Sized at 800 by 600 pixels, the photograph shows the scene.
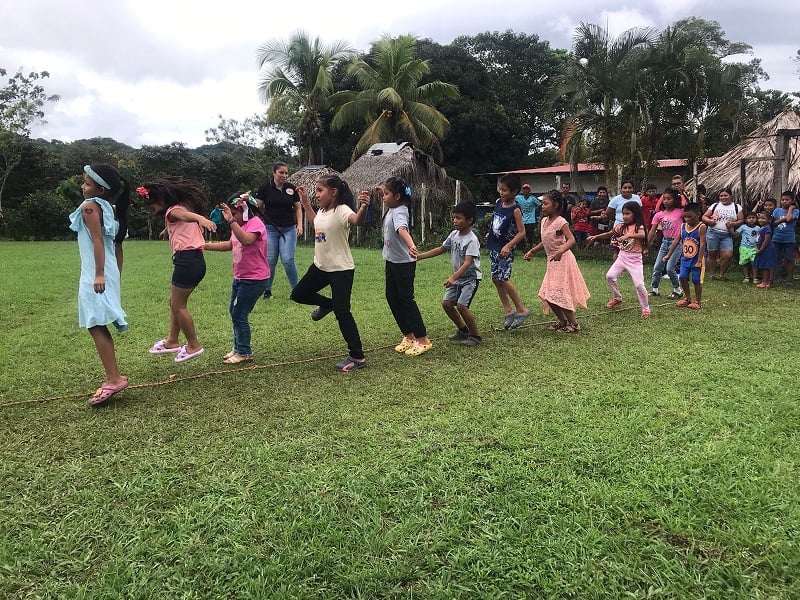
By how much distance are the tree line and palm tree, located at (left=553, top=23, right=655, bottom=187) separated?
0.12 ft

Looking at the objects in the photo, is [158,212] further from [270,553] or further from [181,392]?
[270,553]

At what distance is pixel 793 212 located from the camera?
10148mm

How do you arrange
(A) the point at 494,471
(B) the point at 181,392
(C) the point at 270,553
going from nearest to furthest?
(C) the point at 270,553 < (A) the point at 494,471 < (B) the point at 181,392

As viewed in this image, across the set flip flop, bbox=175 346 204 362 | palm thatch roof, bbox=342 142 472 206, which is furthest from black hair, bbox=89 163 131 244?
palm thatch roof, bbox=342 142 472 206

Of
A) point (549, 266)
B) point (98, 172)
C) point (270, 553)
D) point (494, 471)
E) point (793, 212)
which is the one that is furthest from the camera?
point (793, 212)

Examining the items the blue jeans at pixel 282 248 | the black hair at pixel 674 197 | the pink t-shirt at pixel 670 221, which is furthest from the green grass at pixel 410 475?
the black hair at pixel 674 197

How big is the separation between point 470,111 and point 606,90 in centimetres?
1332

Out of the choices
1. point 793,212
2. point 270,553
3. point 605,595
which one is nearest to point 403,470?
point 270,553

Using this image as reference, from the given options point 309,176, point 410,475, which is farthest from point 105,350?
point 309,176

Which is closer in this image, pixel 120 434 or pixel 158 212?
pixel 120 434

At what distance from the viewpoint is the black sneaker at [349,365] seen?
4.93 meters

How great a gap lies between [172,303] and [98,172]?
51.5 inches

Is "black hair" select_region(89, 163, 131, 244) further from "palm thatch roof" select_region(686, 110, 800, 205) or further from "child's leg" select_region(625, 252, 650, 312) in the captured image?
"palm thatch roof" select_region(686, 110, 800, 205)

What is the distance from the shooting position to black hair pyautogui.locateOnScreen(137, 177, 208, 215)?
16.1ft
